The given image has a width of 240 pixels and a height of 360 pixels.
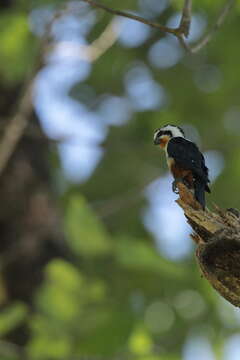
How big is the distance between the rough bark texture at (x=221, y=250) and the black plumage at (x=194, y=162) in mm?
651

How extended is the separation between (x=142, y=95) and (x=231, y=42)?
2.28 m

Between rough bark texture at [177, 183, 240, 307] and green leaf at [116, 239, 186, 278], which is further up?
green leaf at [116, 239, 186, 278]

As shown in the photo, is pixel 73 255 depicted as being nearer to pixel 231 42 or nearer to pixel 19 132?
pixel 19 132

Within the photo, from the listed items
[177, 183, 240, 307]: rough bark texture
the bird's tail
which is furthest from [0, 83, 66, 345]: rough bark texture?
[177, 183, 240, 307]: rough bark texture

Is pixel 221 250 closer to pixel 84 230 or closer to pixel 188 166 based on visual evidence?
pixel 188 166

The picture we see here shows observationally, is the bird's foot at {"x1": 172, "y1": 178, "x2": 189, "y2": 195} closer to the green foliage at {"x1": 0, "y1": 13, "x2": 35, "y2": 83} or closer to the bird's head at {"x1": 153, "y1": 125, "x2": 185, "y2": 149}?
the bird's head at {"x1": 153, "y1": 125, "x2": 185, "y2": 149}

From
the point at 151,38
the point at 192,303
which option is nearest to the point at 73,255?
the point at 192,303

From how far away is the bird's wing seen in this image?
6.17m

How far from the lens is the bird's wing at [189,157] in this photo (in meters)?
6.17

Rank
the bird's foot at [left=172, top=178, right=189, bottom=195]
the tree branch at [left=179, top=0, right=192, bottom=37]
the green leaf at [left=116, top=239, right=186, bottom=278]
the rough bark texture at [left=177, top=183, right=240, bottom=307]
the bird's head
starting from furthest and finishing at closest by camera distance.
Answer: the green leaf at [left=116, top=239, right=186, bottom=278] → the bird's head → the bird's foot at [left=172, top=178, right=189, bottom=195] → the tree branch at [left=179, top=0, right=192, bottom=37] → the rough bark texture at [left=177, top=183, right=240, bottom=307]

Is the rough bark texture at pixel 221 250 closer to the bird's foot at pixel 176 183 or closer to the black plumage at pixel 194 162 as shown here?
the black plumage at pixel 194 162

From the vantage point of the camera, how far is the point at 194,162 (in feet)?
20.3

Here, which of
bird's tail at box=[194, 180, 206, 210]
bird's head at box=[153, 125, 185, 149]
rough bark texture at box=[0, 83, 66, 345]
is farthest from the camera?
rough bark texture at box=[0, 83, 66, 345]

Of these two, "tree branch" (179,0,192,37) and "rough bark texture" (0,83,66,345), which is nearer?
"tree branch" (179,0,192,37)
